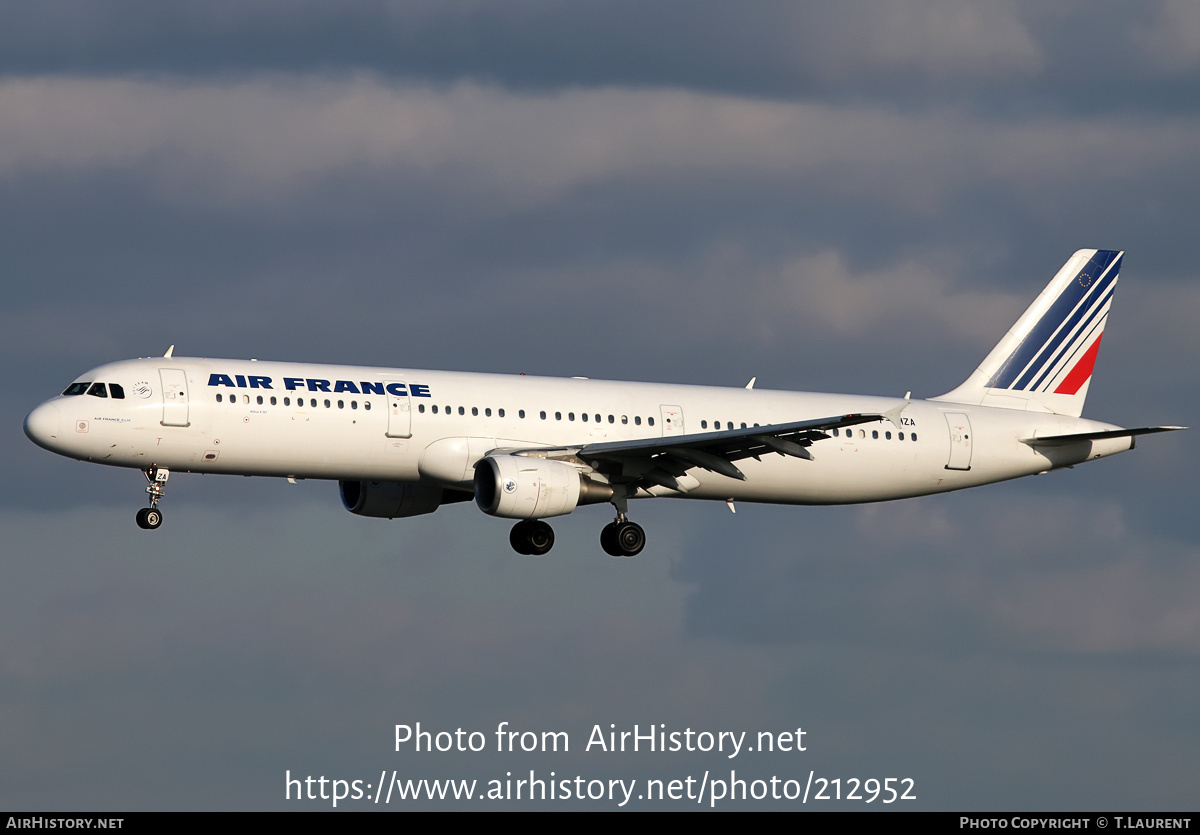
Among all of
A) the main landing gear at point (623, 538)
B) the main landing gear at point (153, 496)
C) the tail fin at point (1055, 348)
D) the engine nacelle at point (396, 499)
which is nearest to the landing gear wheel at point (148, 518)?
the main landing gear at point (153, 496)

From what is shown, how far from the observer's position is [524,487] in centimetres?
5997

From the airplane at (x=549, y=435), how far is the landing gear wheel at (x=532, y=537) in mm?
70

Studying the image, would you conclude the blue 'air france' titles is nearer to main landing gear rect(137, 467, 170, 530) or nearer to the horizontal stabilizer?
main landing gear rect(137, 467, 170, 530)

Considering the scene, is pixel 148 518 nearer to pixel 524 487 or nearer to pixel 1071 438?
pixel 524 487

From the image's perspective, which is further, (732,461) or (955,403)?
(955,403)

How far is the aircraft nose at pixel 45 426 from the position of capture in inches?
2296

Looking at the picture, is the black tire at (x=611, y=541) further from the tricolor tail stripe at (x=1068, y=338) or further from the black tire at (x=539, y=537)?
the tricolor tail stripe at (x=1068, y=338)

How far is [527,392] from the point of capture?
63250 millimetres

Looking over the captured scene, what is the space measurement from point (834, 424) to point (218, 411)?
18.4 m

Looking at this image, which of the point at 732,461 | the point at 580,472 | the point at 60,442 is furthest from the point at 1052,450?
the point at 60,442

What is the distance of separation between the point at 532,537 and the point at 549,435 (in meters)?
4.28

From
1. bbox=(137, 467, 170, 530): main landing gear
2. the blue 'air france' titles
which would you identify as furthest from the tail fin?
bbox=(137, 467, 170, 530): main landing gear

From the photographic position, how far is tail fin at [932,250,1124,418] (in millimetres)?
73500

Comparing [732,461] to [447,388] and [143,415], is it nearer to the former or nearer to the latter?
[447,388]
